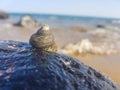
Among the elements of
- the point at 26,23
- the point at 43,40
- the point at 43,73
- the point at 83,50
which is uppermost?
the point at 43,40

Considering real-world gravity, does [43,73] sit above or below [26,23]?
above

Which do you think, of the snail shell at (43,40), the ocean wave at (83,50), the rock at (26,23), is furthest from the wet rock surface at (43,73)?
the rock at (26,23)

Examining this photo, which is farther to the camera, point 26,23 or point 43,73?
point 26,23

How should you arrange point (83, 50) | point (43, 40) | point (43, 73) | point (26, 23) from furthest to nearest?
1. point (26, 23)
2. point (83, 50)
3. point (43, 40)
4. point (43, 73)

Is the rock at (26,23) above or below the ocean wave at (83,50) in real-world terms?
below

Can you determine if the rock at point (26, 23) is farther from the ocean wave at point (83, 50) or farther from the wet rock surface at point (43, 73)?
the wet rock surface at point (43, 73)

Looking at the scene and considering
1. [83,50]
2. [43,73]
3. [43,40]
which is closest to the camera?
[43,73]

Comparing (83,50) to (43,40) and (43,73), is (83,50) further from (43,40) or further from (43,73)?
(43,73)

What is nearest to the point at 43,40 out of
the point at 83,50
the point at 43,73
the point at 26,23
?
the point at 43,73
